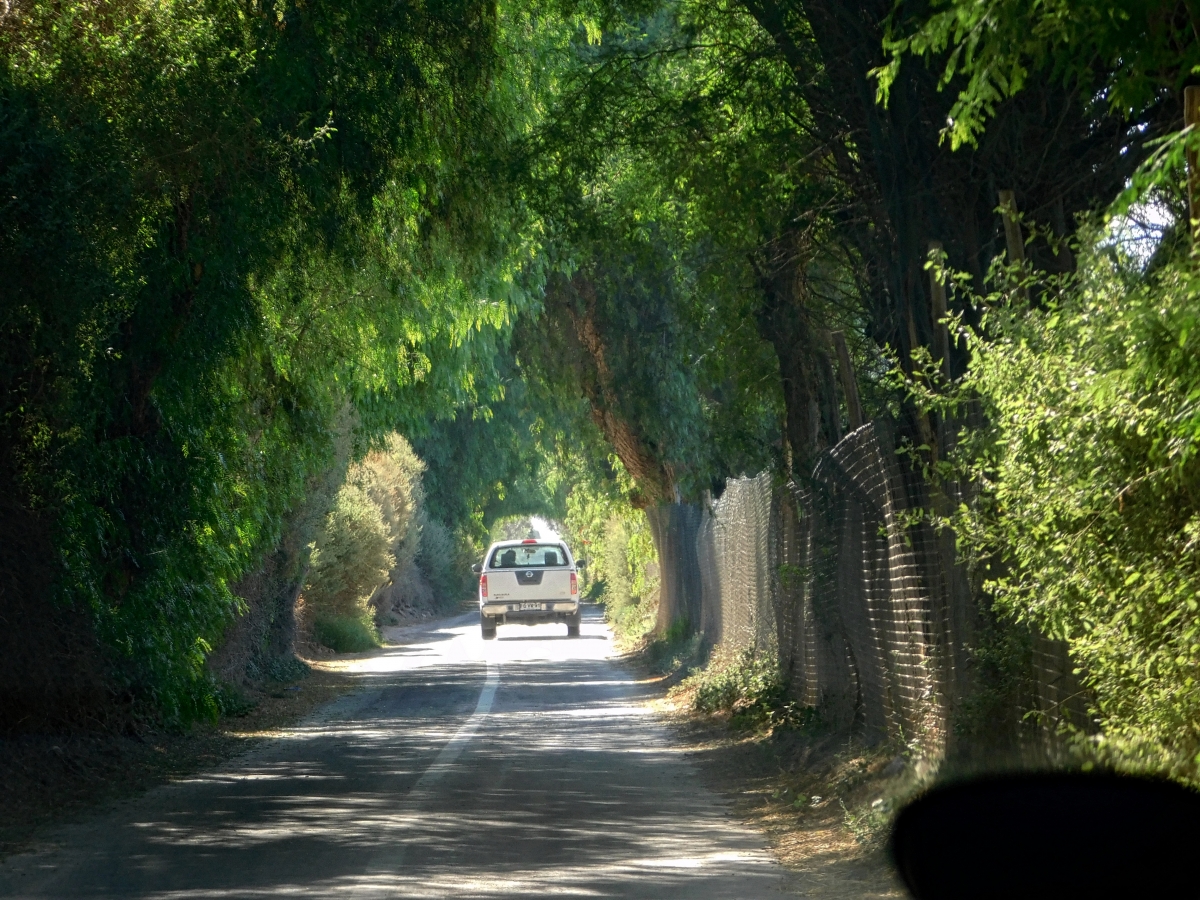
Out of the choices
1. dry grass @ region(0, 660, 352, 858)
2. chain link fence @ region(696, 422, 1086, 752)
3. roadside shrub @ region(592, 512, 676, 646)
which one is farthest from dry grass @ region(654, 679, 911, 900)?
roadside shrub @ region(592, 512, 676, 646)

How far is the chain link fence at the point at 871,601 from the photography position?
342 inches

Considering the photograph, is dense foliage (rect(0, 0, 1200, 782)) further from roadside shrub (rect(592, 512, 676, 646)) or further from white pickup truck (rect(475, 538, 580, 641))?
white pickup truck (rect(475, 538, 580, 641))

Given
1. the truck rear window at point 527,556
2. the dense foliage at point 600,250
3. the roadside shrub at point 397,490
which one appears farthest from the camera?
the roadside shrub at point 397,490

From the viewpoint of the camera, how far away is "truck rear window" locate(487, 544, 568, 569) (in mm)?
35656

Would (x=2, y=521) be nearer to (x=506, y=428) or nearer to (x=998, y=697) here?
(x=998, y=697)

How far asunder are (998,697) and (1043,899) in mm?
1867

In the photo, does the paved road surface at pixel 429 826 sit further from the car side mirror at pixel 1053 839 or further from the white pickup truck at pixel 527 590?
the white pickup truck at pixel 527 590

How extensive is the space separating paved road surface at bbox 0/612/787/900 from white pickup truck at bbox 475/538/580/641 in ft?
60.4

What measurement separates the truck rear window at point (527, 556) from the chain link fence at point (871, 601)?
720 inches

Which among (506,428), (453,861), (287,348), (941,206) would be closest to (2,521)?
(287,348)

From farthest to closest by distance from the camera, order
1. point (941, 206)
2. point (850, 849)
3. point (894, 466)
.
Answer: point (894, 466) < point (941, 206) < point (850, 849)

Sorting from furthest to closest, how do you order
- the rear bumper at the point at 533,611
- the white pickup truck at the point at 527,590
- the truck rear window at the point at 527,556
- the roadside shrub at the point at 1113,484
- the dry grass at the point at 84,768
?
the truck rear window at the point at 527,556 → the rear bumper at the point at 533,611 → the white pickup truck at the point at 527,590 → the dry grass at the point at 84,768 → the roadside shrub at the point at 1113,484

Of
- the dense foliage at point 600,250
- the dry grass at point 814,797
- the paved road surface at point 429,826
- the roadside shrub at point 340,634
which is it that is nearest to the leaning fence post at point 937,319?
the dense foliage at point 600,250

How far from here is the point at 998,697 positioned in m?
7.98
